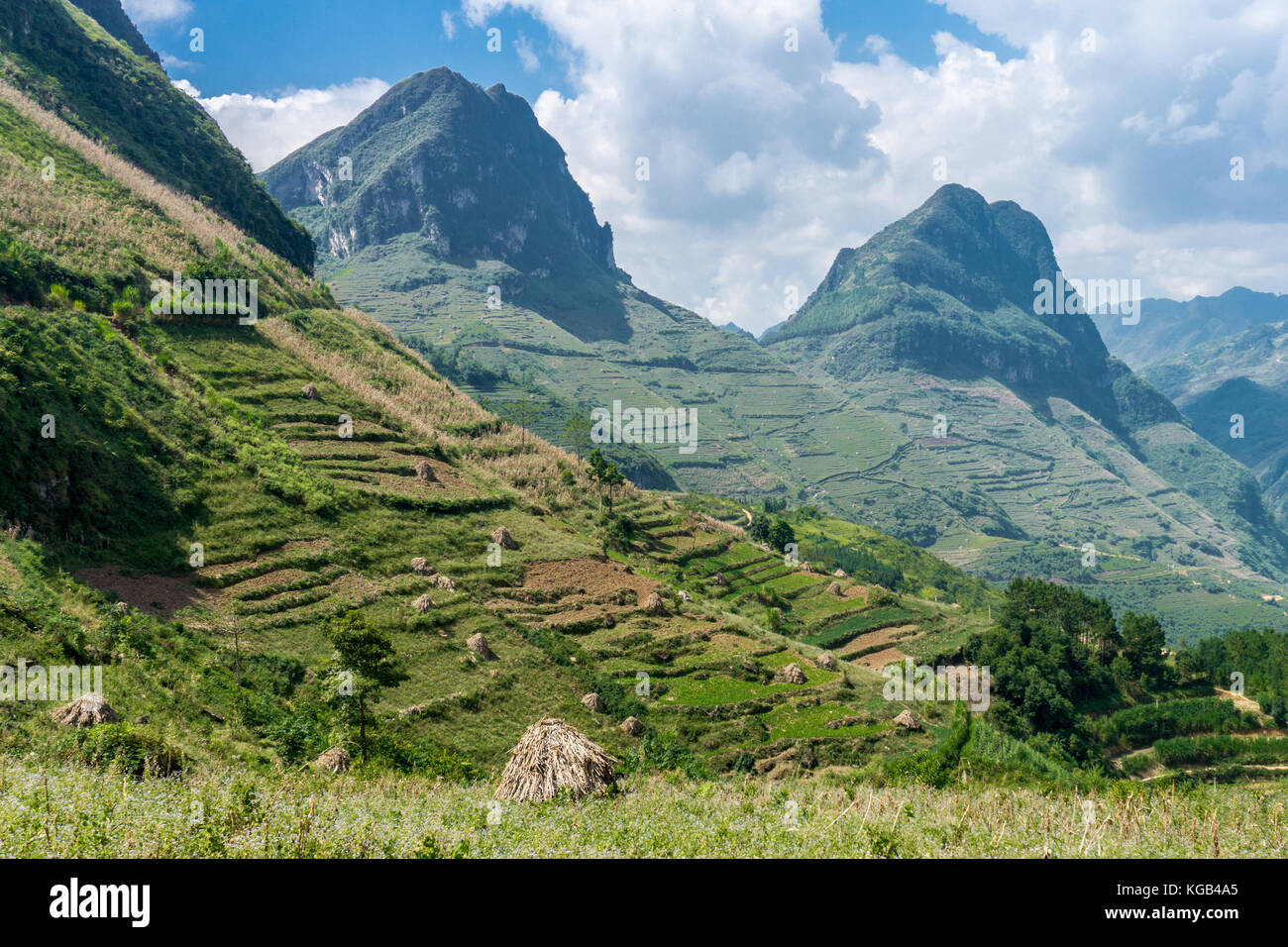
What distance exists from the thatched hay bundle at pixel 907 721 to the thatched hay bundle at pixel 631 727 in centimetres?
1941

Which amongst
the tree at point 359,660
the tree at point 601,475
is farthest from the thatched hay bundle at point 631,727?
the tree at point 601,475

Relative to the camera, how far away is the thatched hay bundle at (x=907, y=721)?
45.8 metres

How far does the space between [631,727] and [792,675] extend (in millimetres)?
15608

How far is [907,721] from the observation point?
4588 centimetres

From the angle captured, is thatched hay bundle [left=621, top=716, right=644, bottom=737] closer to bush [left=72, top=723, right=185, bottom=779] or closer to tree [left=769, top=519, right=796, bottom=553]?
bush [left=72, top=723, right=185, bottom=779]

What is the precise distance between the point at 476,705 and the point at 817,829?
24276 mm

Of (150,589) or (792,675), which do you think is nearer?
(150,589)

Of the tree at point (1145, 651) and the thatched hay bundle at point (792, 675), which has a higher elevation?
the thatched hay bundle at point (792, 675)

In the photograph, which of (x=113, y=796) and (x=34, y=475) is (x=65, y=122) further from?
(x=113, y=796)

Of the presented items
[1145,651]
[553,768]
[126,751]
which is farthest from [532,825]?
[1145,651]

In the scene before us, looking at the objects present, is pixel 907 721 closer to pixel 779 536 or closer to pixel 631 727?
pixel 631 727

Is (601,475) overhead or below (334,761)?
overhead

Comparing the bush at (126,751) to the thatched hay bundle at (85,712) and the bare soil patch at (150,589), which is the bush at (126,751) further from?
the bare soil patch at (150,589)
